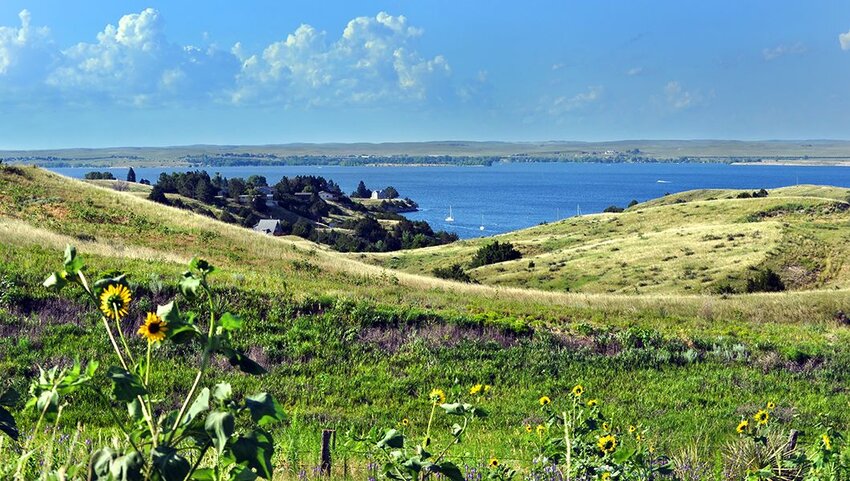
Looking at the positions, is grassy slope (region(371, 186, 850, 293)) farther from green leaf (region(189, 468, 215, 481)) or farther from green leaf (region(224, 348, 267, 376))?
green leaf (region(224, 348, 267, 376))

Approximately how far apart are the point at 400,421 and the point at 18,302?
23.7 ft

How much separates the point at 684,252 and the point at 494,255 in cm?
1595

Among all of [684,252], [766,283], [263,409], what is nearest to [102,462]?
[263,409]

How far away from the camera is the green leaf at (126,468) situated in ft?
7.94

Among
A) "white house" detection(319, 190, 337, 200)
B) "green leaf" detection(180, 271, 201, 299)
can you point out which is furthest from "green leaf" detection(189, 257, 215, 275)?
"white house" detection(319, 190, 337, 200)

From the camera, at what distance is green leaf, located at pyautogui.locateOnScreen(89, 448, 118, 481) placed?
8.20 ft

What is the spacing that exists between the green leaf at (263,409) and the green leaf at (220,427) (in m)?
0.09

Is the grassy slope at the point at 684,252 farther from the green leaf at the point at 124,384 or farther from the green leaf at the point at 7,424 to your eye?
the green leaf at the point at 124,384

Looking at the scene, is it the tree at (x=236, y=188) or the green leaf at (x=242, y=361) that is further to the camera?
the tree at (x=236, y=188)

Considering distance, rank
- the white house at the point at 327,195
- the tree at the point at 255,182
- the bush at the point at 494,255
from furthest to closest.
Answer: the white house at the point at 327,195, the tree at the point at 255,182, the bush at the point at 494,255

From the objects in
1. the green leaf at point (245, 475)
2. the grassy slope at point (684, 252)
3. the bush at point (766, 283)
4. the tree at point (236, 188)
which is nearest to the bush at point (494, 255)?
the grassy slope at point (684, 252)

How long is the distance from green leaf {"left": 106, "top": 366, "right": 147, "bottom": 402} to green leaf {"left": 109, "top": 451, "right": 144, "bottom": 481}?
0.23 meters

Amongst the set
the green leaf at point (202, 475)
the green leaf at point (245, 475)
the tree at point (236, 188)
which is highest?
the green leaf at point (245, 475)

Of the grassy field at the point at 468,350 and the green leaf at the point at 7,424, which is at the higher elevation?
the green leaf at the point at 7,424
